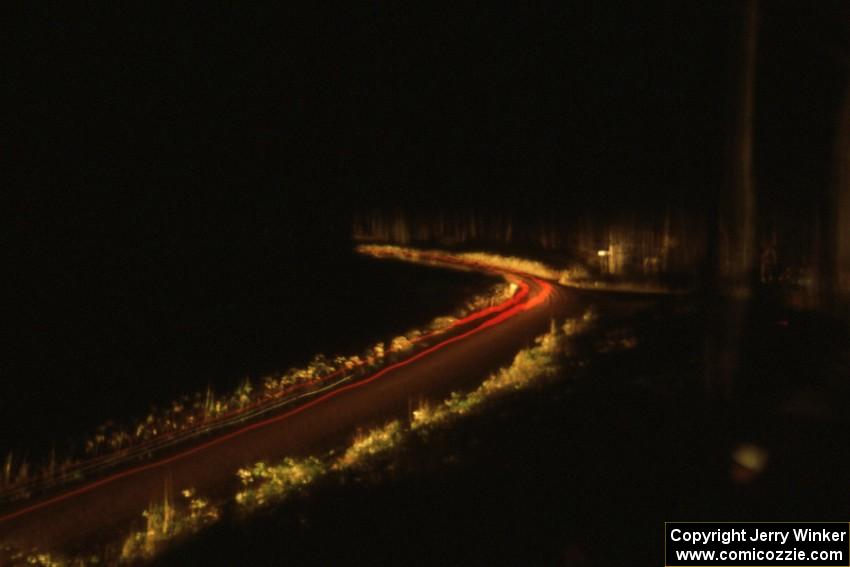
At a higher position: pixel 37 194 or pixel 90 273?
pixel 37 194

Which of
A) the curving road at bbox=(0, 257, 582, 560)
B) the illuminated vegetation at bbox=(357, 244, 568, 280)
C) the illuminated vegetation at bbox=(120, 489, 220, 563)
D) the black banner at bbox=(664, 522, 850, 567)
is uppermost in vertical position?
the black banner at bbox=(664, 522, 850, 567)

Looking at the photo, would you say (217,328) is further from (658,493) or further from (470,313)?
(658,493)

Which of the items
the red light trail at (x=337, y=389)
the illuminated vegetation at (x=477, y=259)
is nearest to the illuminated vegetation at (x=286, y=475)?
the red light trail at (x=337, y=389)

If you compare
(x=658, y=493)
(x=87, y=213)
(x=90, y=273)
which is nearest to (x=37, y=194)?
(x=87, y=213)

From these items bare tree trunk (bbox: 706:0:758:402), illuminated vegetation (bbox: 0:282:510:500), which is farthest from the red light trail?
bare tree trunk (bbox: 706:0:758:402)

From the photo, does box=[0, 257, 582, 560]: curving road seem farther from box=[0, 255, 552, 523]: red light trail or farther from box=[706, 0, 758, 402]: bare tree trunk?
box=[706, 0, 758, 402]: bare tree trunk

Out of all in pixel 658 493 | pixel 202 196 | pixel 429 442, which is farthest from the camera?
pixel 202 196

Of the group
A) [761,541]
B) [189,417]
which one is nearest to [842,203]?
[761,541]

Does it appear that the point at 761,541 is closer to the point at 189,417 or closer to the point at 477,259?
the point at 189,417
